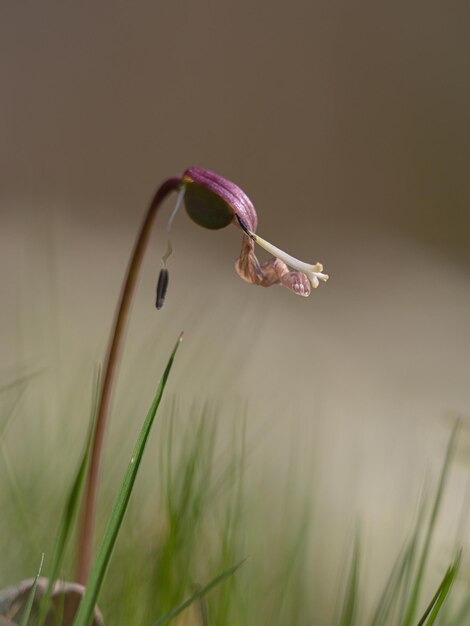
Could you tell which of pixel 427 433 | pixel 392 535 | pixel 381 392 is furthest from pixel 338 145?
pixel 392 535

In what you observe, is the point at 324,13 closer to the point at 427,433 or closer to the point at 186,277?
the point at 186,277

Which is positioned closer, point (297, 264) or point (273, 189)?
point (297, 264)

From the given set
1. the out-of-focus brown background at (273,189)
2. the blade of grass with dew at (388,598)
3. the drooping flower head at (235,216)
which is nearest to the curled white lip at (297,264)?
the drooping flower head at (235,216)

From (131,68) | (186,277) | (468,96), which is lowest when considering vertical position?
(186,277)

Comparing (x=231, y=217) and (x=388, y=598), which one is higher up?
→ (x=231, y=217)

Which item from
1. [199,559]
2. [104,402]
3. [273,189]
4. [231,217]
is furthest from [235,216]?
[273,189]

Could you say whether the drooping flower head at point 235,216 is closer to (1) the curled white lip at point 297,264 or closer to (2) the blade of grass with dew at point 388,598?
(1) the curled white lip at point 297,264

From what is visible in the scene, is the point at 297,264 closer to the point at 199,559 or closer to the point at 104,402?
the point at 104,402
